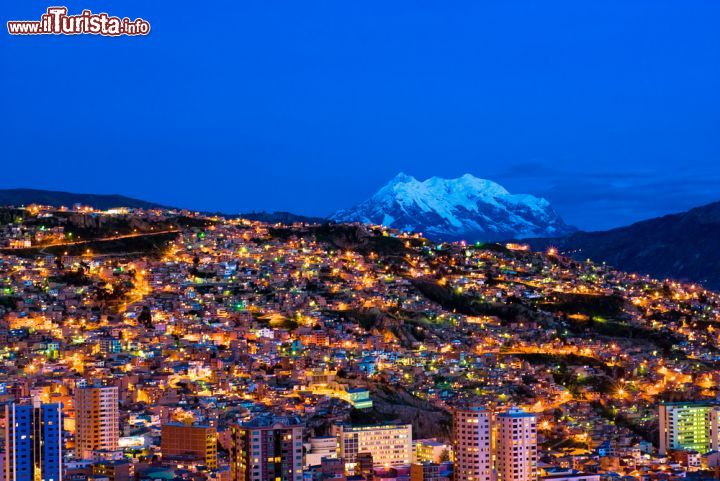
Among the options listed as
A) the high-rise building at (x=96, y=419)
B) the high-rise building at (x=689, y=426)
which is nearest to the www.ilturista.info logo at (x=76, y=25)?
the high-rise building at (x=96, y=419)

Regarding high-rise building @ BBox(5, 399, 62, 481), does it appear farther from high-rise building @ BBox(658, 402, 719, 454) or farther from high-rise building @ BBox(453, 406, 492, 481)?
high-rise building @ BBox(658, 402, 719, 454)

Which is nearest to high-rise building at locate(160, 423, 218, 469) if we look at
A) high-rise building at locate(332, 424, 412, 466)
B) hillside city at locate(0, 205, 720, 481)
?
hillside city at locate(0, 205, 720, 481)

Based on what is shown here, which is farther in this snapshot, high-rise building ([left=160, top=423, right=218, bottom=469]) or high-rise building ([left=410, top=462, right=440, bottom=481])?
high-rise building ([left=160, top=423, right=218, bottom=469])

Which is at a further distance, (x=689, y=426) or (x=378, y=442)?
(x=689, y=426)

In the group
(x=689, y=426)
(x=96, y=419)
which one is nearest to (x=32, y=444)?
(x=96, y=419)

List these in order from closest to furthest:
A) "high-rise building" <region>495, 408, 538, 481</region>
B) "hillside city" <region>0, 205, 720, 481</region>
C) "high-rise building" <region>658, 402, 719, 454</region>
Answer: "high-rise building" <region>495, 408, 538, 481</region>, "hillside city" <region>0, 205, 720, 481</region>, "high-rise building" <region>658, 402, 719, 454</region>

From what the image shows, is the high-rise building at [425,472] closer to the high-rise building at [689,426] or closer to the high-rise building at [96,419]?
the high-rise building at [96,419]

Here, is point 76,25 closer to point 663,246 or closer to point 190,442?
point 190,442

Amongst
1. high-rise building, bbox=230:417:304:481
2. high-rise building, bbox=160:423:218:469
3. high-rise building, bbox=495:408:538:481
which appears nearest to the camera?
high-rise building, bbox=230:417:304:481
